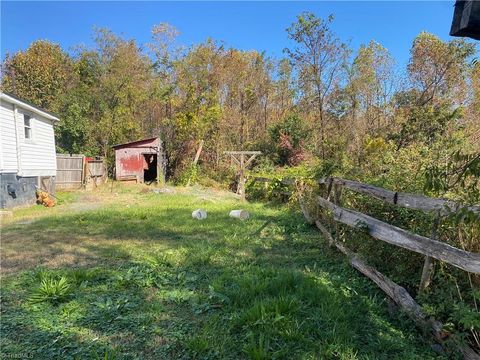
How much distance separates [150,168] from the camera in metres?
21.2

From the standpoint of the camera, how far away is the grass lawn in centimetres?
276

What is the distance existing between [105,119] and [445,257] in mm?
23887

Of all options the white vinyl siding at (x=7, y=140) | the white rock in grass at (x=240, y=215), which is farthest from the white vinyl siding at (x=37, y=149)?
the white rock in grass at (x=240, y=215)

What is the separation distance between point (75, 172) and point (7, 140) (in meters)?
6.34

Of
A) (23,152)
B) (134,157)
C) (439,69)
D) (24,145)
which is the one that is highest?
(439,69)

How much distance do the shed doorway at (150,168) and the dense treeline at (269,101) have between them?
3.42 ft

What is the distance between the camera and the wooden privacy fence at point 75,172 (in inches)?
679

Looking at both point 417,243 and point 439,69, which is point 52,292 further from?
point 439,69

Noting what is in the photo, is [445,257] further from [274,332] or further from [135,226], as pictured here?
[135,226]

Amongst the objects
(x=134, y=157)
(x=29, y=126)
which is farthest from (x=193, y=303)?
(x=134, y=157)

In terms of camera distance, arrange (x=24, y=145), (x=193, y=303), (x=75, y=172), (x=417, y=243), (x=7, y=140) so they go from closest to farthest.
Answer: (x=417, y=243) < (x=193, y=303) < (x=7, y=140) < (x=24, y=145) < (x=75, y=172)

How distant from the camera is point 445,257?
8.68ft

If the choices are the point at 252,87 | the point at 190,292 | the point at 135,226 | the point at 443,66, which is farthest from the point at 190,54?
the point at 190,292

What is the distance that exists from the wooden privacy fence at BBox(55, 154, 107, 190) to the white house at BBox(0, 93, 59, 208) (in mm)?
2139
